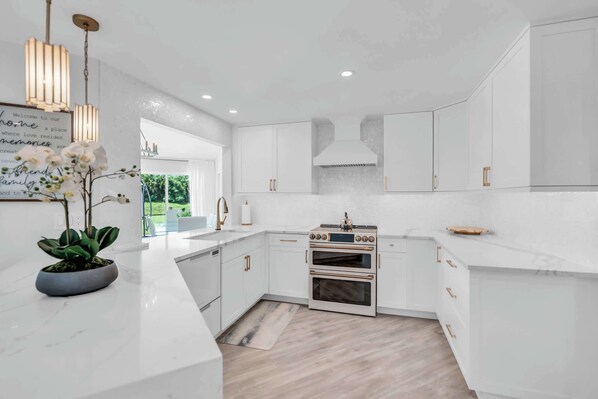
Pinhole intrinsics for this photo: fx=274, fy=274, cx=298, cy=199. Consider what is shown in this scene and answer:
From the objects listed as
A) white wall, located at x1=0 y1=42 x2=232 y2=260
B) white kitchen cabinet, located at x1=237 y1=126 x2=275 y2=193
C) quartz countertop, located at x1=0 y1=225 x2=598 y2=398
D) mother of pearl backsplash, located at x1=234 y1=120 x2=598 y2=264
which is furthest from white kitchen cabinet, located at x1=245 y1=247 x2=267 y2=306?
quartz countertop, located at x1=0 y1=225 x2=598 y2=398

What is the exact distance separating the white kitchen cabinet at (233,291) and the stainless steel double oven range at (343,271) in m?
0.80

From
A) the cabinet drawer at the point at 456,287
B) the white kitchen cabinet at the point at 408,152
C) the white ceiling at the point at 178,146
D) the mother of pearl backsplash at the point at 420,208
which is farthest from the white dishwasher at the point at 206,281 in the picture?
the white ceiling at the point at 178,146

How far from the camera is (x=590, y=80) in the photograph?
1.55 meters

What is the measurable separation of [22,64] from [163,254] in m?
1.56

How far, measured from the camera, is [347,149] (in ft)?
11.1

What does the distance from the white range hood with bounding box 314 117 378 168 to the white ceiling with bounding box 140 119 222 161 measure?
178cm

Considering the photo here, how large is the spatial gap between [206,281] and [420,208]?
2680 mm

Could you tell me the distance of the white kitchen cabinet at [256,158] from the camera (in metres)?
3.72

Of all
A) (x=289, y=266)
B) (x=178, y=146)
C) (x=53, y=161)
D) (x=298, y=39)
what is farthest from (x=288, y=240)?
(x=178, y=146)

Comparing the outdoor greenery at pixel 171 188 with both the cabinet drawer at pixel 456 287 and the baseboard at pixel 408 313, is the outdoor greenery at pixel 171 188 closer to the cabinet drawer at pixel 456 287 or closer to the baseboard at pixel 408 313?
the baseboard at pixel 408 313

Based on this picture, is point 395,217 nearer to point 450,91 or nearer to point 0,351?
point 450,91

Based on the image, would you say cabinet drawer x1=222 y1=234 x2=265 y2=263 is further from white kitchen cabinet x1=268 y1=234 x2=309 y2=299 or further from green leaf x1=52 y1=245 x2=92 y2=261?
green leaf x1=52 y1=245 x2=92 y2=261

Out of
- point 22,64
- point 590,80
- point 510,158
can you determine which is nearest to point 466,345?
point 510,158

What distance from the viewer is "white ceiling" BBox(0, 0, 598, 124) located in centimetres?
148
